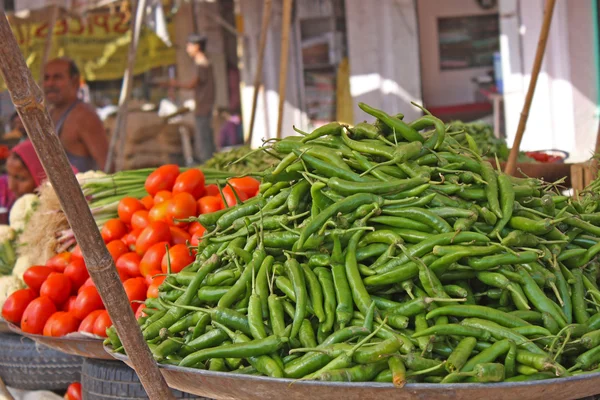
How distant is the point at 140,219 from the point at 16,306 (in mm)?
730

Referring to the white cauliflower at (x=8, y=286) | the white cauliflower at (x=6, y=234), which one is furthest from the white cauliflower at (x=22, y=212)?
the white cauliflower at (x=8, y=286)

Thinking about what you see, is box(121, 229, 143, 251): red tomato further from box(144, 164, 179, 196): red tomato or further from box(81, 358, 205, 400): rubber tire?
box(81, 358, 205, 400): rubber tire

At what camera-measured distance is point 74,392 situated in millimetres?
3561

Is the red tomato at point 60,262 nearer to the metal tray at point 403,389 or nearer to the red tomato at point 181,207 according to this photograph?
the red tomato at point 181,207

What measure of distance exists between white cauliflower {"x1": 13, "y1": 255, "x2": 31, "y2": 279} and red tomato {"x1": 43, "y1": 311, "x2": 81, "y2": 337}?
1.06 meters

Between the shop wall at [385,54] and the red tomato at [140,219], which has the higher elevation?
the shop wall at [385,54]

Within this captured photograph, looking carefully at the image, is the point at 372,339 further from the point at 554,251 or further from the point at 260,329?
the point at 554,251

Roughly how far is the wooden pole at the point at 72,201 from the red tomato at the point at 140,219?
1.62 m

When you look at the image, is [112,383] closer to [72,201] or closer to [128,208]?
[128,208]

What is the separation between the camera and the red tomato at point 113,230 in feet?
11.6

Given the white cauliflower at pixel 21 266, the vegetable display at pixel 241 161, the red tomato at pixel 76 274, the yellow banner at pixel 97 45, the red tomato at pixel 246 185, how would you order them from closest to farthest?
1. the red tomato at pixel 76 274
2. the red tomato at pixel 246 185
3. the white cauliflower at pixel 21 266
4. the vegetable display at pixel 241 161
5. the yellow banner at pixel 97 45

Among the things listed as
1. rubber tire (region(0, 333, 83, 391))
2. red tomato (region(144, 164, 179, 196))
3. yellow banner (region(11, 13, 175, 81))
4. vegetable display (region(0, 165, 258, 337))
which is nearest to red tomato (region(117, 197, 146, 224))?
vegetable display (region(0, 165, 258, 337))

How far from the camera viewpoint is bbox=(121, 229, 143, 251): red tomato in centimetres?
344

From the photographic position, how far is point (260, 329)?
1.97 meters
